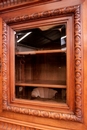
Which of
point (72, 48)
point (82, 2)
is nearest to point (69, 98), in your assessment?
point (72, 48)

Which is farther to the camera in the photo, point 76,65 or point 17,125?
point 17,125

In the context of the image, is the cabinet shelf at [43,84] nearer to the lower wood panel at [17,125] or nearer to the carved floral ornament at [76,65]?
the carved floral ornament at [76,65]

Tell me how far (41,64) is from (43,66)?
2cm

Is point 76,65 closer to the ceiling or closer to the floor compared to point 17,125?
closer to the ceiling

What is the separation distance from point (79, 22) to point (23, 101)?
0.51 meters

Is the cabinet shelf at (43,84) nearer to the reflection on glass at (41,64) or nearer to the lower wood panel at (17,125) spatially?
the reflection on glass at (41,64)

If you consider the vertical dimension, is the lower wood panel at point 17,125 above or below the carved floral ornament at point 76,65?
below

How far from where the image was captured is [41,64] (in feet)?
2.59

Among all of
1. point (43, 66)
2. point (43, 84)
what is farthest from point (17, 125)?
point (43, 66)

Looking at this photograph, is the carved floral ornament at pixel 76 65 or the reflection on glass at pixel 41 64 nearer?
the carved floral ornament at pixel 76 65

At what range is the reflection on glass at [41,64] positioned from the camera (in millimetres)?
672

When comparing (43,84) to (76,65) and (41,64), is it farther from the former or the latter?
(76,65)

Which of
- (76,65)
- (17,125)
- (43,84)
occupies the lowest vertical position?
(17,125)

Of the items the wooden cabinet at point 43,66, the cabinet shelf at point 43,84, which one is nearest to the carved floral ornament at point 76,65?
the wooden cabinet at point 43,66
